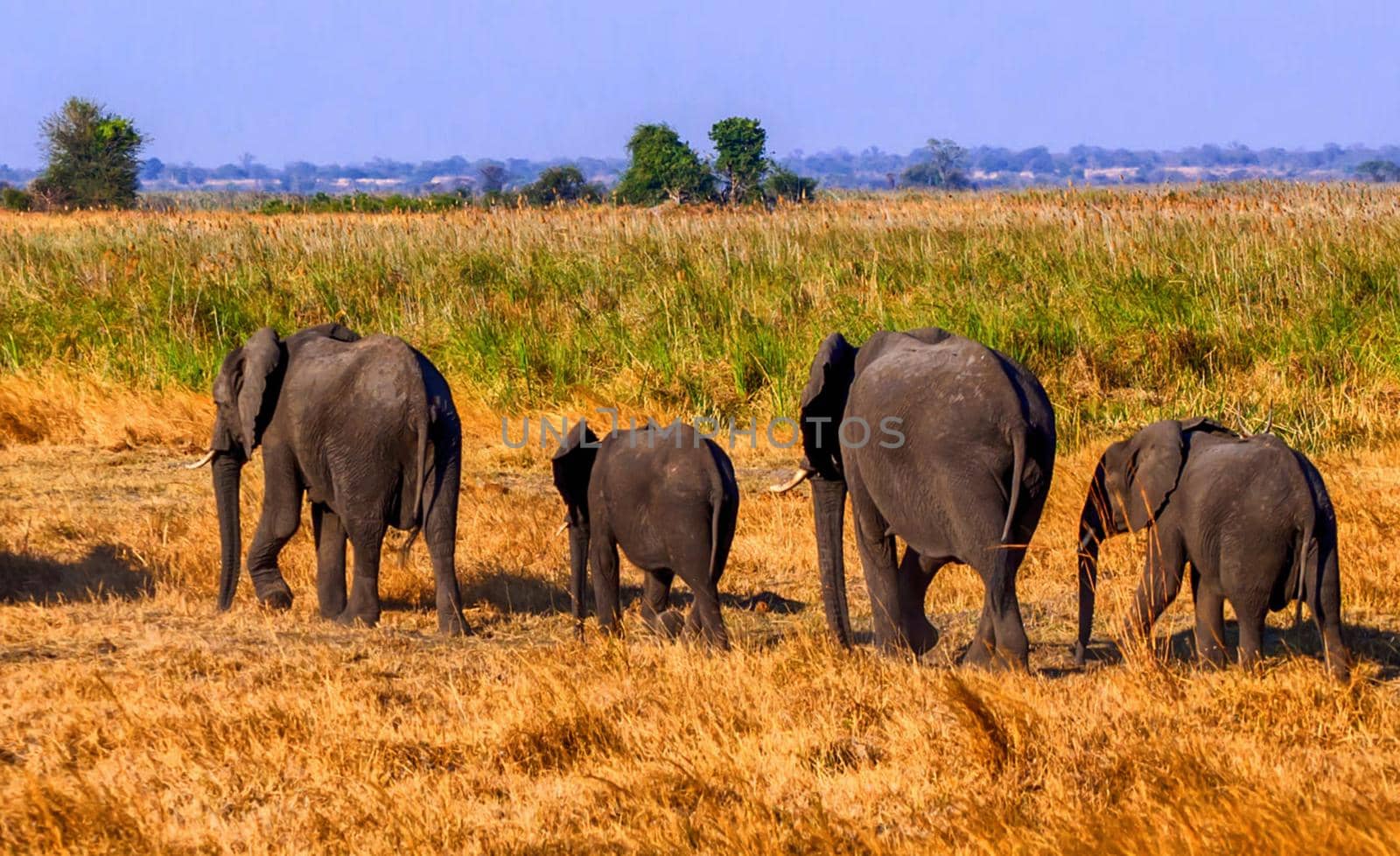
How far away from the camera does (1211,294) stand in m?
13.7

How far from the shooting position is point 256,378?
788 centimetres

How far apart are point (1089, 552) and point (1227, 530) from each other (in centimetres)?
100

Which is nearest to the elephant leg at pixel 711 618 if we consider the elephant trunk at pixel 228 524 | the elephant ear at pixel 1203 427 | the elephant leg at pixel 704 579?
the elephant leg at pixel 704 579

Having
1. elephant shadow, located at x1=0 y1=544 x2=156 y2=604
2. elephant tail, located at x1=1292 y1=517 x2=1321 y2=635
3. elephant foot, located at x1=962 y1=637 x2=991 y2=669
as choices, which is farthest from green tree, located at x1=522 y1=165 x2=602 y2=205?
elephant tail, located at x1=1292 y1=517 x2=1321 y2=635

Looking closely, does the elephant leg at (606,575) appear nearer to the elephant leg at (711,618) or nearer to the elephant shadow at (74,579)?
the elephant leg at (711,618)

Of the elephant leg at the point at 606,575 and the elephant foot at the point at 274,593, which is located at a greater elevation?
the elephant leg at the point at 606,575

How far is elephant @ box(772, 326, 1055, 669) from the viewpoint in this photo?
6121mm

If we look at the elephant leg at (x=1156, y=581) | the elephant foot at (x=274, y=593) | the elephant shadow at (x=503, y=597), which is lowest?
the elephant shadow at (x=503, y=597)

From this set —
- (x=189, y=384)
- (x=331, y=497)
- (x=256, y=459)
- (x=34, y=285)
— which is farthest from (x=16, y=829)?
(x=34, y=285)

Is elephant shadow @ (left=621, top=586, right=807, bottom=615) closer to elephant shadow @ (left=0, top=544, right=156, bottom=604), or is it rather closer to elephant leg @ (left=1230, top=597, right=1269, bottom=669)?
elephant shadow @ (left=0, top=544, right=156, bottom=604)

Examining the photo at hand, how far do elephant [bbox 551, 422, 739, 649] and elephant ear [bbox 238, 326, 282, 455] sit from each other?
1462 millimetres

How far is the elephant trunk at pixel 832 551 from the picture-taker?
697 centimetres

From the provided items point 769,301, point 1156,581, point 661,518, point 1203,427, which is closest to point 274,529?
point 661,518

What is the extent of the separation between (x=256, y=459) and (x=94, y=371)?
3.02 meters
